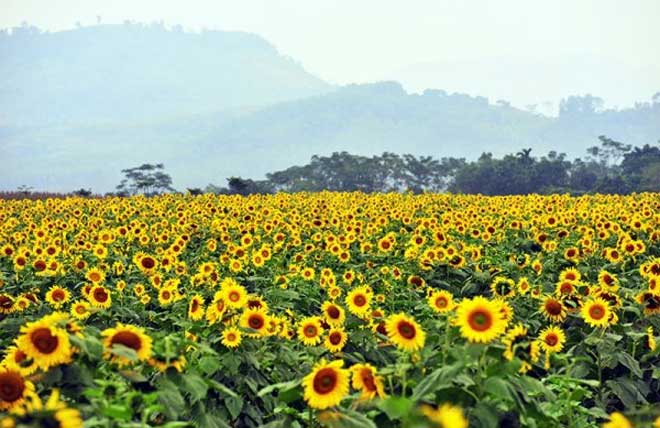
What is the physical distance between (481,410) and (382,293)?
5.39 metres

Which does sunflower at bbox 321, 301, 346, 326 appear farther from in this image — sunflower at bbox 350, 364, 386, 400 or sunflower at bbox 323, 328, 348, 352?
sunflower at bbox 350, 364, 386, 400

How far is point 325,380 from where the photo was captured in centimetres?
356

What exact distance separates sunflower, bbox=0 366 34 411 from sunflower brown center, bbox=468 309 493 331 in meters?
2.02

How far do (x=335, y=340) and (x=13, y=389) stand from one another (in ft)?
9.13

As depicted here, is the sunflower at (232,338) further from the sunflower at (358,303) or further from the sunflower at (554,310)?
the sunflower at (554,310)

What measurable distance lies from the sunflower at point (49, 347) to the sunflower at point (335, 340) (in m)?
2.48

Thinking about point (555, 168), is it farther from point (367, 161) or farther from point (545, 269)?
point (545, 269)

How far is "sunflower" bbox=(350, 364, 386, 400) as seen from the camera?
3.61 metres

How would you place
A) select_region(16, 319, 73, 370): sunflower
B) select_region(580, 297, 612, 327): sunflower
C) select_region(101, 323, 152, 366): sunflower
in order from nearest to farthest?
select_region(16, 319, 73, 370): sunflower → select_region(101, 323, 152, 366): sunflower → select_region(580, 297, 612, 327): sunflower

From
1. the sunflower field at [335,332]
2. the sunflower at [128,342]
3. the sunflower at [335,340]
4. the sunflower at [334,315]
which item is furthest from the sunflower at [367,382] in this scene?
the sunflower at [334,315]

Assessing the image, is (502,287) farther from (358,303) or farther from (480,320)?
(480,320)

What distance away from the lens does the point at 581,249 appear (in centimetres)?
1125

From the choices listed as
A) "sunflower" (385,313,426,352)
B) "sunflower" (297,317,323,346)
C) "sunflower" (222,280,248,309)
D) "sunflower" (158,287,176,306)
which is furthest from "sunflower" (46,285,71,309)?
"sunflower" (385,313,426,352)

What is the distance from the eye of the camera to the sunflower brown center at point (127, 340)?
3.63 metres
